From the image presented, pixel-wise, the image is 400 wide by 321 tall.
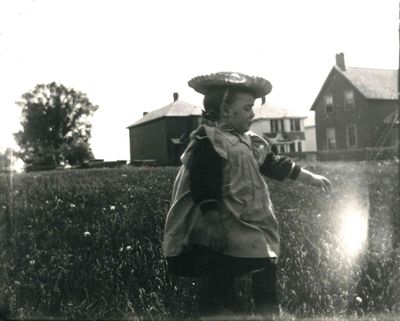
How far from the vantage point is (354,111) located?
38.0 metres

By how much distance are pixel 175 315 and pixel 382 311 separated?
4.86 ft

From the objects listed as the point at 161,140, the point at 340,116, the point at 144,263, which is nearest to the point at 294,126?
the point at 340,116

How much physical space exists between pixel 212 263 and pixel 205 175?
0.50 metres

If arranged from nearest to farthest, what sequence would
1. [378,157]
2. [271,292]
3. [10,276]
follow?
[271,292] < [10,276] < [378,157]

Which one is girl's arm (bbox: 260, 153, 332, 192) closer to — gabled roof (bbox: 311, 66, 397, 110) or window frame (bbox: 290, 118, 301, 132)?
gabled roof (bbox: 311, 66, 397, 110)

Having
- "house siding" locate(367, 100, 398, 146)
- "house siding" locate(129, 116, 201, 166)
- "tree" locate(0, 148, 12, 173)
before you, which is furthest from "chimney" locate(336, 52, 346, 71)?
"tree" locate(0, 148, 12, 173)

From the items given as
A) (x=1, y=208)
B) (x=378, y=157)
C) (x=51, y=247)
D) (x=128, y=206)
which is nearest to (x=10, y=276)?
(x=51, y=247)

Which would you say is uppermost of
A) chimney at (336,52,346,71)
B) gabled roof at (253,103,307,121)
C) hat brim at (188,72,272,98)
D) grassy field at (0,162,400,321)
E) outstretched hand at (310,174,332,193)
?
chimney at (336,52,346,71)

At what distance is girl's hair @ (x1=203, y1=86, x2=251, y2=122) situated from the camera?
2.90m

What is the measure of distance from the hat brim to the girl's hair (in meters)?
0.03

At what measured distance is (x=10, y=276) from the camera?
12.3 feet

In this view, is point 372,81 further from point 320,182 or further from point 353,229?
point 320,182

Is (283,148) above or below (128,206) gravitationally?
above

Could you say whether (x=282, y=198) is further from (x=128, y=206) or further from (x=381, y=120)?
(x=381, y=120)
